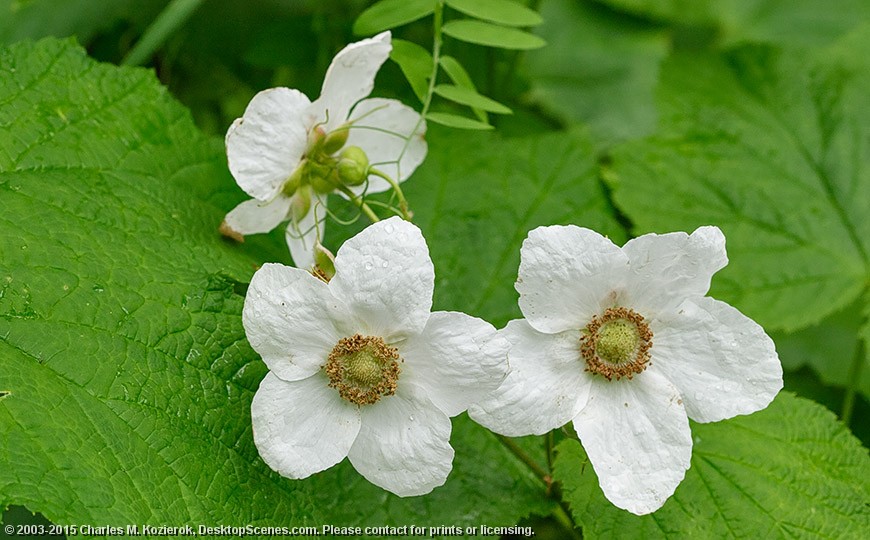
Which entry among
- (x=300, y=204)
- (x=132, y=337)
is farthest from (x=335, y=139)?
(x=132, y=337)

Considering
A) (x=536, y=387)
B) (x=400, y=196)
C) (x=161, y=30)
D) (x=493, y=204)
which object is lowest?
(x=493, y=204)

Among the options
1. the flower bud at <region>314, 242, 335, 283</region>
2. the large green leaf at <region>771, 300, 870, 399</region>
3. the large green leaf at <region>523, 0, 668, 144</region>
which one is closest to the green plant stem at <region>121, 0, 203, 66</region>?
the flower bud at <region>314, 242, 335, 283</region>

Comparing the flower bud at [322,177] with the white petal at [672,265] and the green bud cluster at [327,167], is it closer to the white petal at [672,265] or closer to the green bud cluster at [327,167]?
the green bud cluster at [327,167]

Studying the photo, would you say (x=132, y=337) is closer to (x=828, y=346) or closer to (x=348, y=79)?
(x=348, y=79)

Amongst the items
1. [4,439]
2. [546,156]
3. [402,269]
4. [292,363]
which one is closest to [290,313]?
[292,363]

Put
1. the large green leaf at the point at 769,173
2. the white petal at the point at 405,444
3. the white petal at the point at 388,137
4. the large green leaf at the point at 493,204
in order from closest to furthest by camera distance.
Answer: the white petal at the point at 405,444 → the white petal at the point at 388,137 → the large green leaf at the point at 493,204 → the large green leaf at the point at 769,173

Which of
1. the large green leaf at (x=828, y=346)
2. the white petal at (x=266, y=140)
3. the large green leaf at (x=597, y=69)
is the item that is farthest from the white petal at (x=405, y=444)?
the large green leaf at (x=597, y=69)
